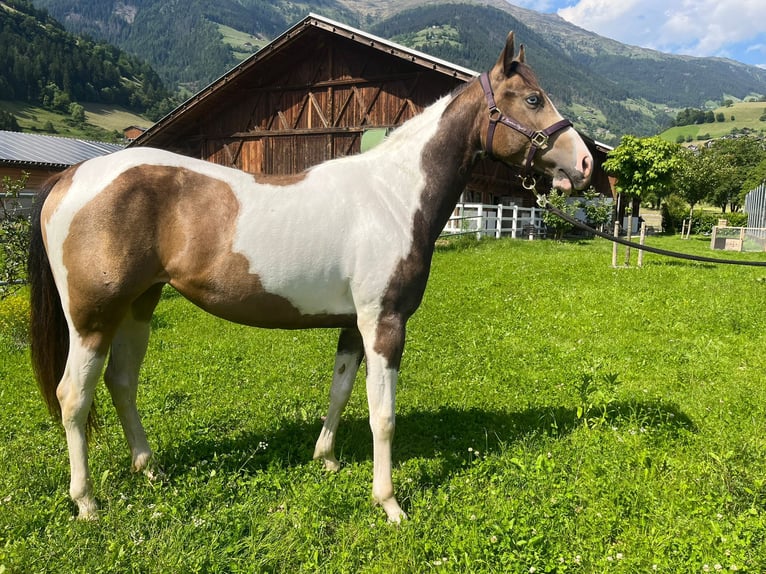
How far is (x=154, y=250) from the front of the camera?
2.83 m

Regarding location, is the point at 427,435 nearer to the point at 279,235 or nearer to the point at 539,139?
the point at 279,235

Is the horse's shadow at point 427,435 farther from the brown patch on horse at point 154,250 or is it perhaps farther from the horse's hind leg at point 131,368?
the brown patch on horse at point 154,250

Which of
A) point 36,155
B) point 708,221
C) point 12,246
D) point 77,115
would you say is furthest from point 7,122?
point 708,221

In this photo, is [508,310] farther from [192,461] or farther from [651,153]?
[651,153]

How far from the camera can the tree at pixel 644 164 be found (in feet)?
38.9

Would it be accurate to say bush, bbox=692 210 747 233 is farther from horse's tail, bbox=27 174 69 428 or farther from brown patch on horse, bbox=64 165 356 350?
horse's tail, bbox=27 174 69 428

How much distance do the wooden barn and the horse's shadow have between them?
12381 mm

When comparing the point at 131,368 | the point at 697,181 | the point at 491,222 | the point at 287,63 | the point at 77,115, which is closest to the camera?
the point at 131,368

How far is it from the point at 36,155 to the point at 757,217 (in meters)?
42.5

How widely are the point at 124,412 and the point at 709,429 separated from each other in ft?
15.5

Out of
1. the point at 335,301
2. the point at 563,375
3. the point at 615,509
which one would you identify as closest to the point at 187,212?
the point at 335,301

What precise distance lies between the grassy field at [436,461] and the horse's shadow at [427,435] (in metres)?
0.02

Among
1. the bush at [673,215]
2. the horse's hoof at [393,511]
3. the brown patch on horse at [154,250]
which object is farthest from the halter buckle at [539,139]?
the bush at [673,215]

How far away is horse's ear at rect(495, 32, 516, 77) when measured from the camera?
2.85 meters
